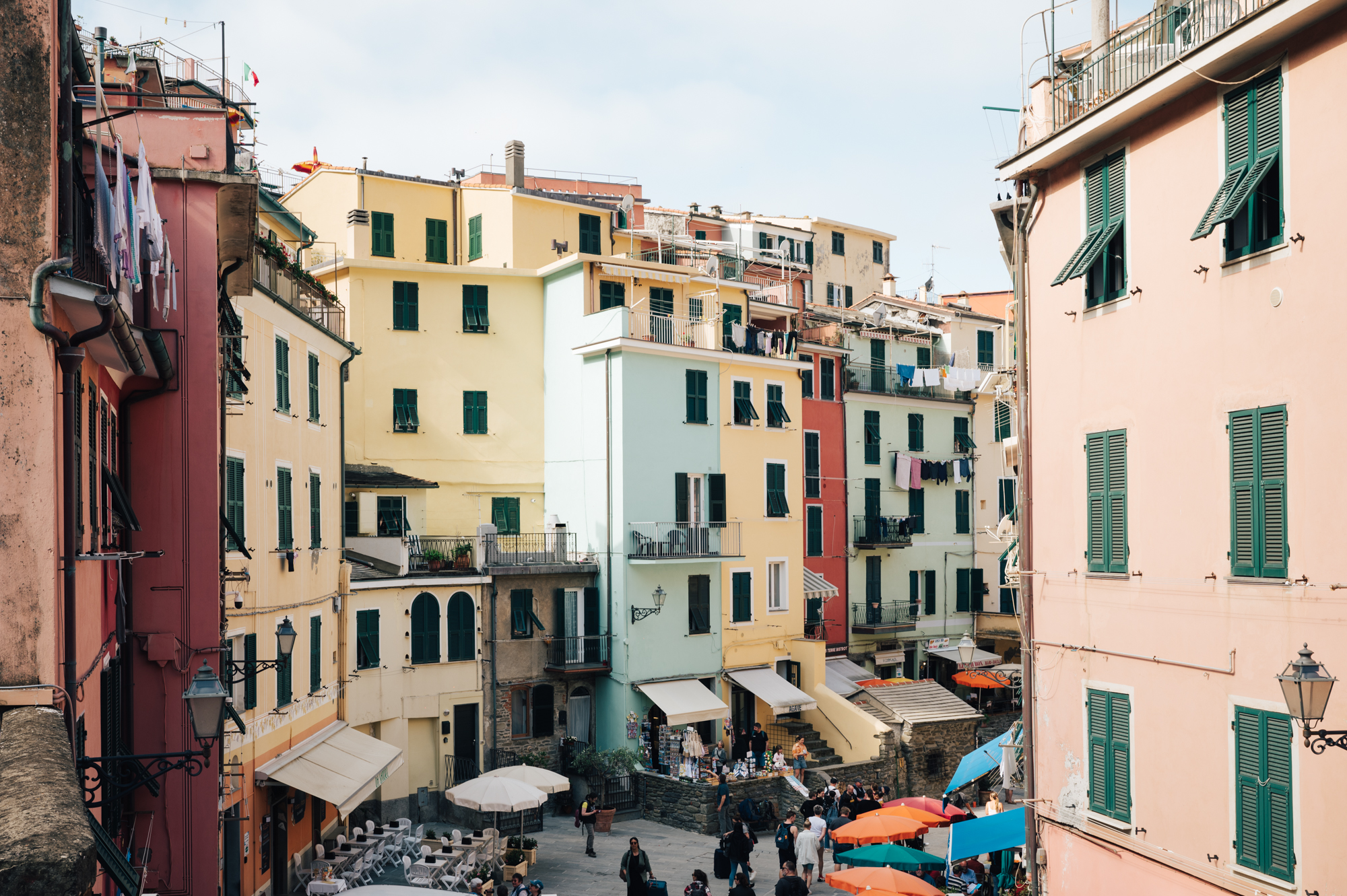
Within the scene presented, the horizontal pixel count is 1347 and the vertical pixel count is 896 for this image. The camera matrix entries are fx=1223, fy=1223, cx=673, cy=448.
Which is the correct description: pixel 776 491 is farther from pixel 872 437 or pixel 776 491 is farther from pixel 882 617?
pixel 882 617

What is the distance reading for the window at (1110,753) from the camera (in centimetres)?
1422

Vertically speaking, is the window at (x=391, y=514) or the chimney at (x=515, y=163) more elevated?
the chimney at (x=515, y=163)

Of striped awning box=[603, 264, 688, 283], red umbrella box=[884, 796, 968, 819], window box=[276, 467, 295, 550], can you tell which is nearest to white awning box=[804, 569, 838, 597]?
striped awning box=[603, 264, 688, 283]

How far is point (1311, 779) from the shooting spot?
11414mm

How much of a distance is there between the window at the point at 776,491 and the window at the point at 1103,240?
20.9 meters

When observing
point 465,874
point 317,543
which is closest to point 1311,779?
point 465,874

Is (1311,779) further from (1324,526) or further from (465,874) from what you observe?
(465,874)

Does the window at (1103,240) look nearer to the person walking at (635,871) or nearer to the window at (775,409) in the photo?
the person walking at (635,871)

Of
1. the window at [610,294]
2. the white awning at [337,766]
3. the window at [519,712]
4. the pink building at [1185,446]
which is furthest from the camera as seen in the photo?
the window at [610,294]

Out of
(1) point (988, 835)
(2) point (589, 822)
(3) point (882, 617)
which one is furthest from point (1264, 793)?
(3) point (882, 617)

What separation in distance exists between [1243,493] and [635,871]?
38.2ft

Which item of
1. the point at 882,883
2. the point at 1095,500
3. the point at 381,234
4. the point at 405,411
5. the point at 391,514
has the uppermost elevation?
the point at 381,234

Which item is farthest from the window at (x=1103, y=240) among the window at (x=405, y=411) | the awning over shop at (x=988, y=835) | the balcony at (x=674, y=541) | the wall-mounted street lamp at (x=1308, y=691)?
the window at (x=405, y=411)

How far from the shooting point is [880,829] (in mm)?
20141
